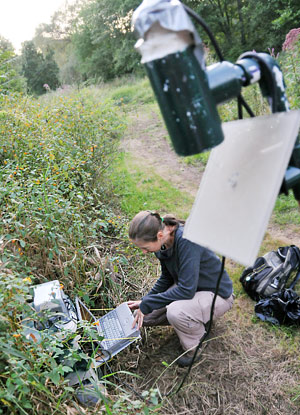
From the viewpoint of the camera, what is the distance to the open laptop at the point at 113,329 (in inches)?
78.0

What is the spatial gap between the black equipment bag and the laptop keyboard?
4.08 ft

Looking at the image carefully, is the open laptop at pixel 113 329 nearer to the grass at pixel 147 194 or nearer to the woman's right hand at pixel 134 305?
the woman's right hand at pixel 134 305

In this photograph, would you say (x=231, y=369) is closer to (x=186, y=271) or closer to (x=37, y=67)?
(x=186, y=271)

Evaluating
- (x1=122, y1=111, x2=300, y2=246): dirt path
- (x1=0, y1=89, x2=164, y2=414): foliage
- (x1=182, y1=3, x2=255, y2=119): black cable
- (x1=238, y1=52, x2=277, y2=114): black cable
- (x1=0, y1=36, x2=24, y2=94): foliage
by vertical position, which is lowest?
(x1=122, y1=111, x2=300, y2=246): dirt path

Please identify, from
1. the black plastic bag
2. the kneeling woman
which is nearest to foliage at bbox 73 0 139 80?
the black plastic bag

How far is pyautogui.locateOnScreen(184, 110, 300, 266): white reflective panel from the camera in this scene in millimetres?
677

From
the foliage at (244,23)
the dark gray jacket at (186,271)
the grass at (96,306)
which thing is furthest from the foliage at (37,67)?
→ the dark gray jacket at (186,271)

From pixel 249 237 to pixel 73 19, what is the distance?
1171 inches

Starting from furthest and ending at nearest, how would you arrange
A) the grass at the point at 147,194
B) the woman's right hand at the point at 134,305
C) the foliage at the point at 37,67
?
the foliage at the point at 37,67
the grass at the point at 147,194
the woman's right hand at the point at 134,305

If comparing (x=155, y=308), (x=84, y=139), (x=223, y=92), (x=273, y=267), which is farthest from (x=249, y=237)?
(x=84, y=139)

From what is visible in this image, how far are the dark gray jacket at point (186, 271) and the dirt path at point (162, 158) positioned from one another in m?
1.60

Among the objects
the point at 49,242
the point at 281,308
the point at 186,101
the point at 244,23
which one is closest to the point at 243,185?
the point at 186,101

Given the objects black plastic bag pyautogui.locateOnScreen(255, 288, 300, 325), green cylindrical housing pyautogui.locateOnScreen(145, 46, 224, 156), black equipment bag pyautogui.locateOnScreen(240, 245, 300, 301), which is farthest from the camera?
black equipment bag pyautogui.locateOnScreen(240, 245, 300, 301)

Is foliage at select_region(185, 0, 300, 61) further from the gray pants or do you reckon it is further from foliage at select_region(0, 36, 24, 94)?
the gray pants
